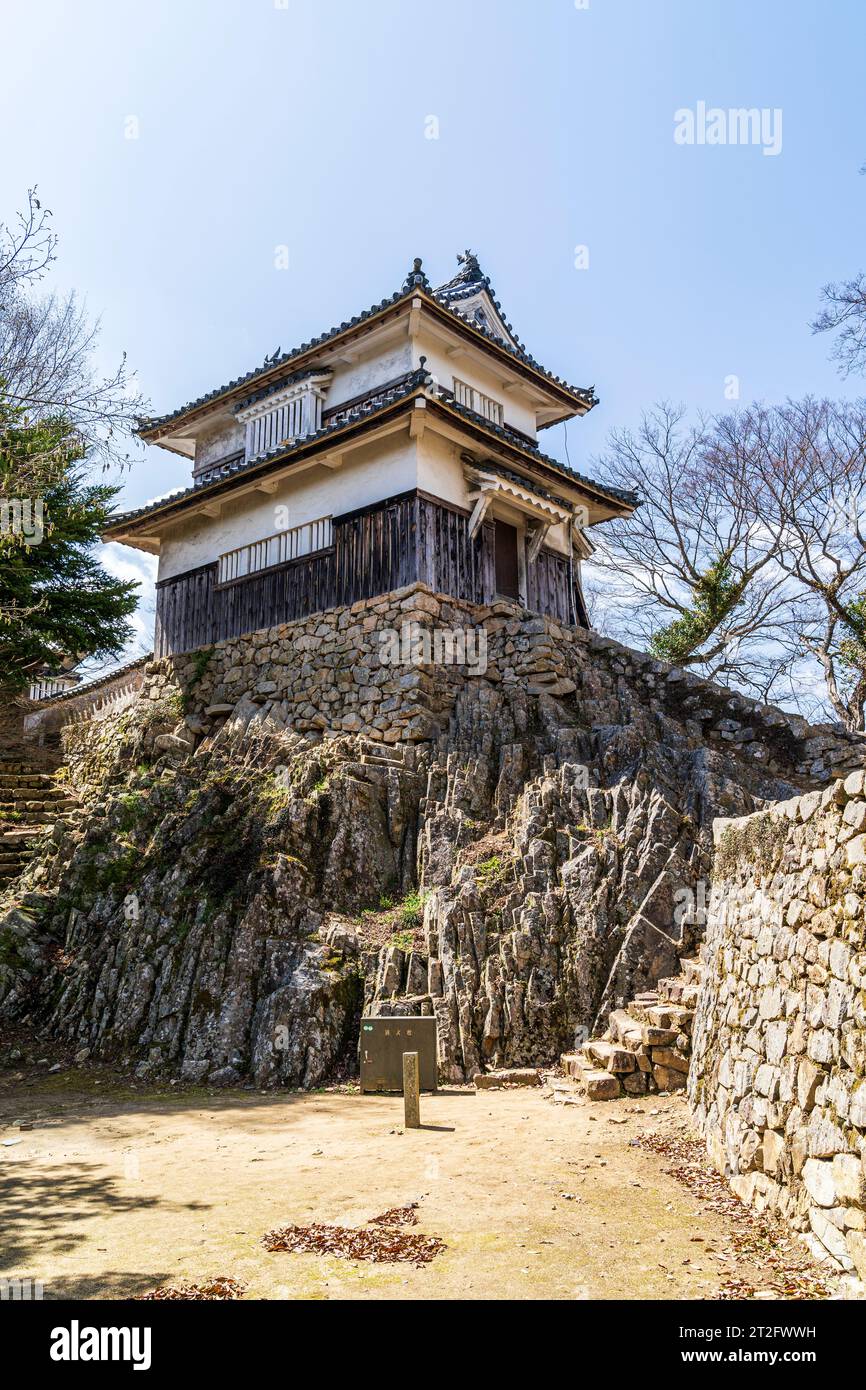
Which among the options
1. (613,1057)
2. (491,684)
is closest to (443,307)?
(491,684)

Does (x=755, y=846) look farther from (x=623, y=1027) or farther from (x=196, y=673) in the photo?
(x=196, y=673)

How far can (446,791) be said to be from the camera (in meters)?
15.1

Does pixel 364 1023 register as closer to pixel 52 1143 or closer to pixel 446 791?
pixel 52 1143

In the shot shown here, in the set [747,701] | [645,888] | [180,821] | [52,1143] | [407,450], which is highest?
[407,450]

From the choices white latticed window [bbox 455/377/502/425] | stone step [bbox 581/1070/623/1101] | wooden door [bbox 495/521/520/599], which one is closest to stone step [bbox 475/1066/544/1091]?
stone step [bbox 581/1070/623/1101]

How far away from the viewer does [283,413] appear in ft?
68.5

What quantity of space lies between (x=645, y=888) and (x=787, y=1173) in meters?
6.08

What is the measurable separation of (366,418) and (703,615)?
13358 millimetres

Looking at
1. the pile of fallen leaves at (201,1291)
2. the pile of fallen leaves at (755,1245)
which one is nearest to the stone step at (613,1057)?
the pile of fallen leaves at (755,1245)

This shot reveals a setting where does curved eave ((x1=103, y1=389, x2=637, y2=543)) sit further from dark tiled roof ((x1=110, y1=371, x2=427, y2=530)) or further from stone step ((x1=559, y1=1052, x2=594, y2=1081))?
stone step ((x1=559, y1=1052, x2=594, y2=1081))

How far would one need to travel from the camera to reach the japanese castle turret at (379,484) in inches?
706

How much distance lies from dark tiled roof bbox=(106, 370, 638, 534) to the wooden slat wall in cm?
170
